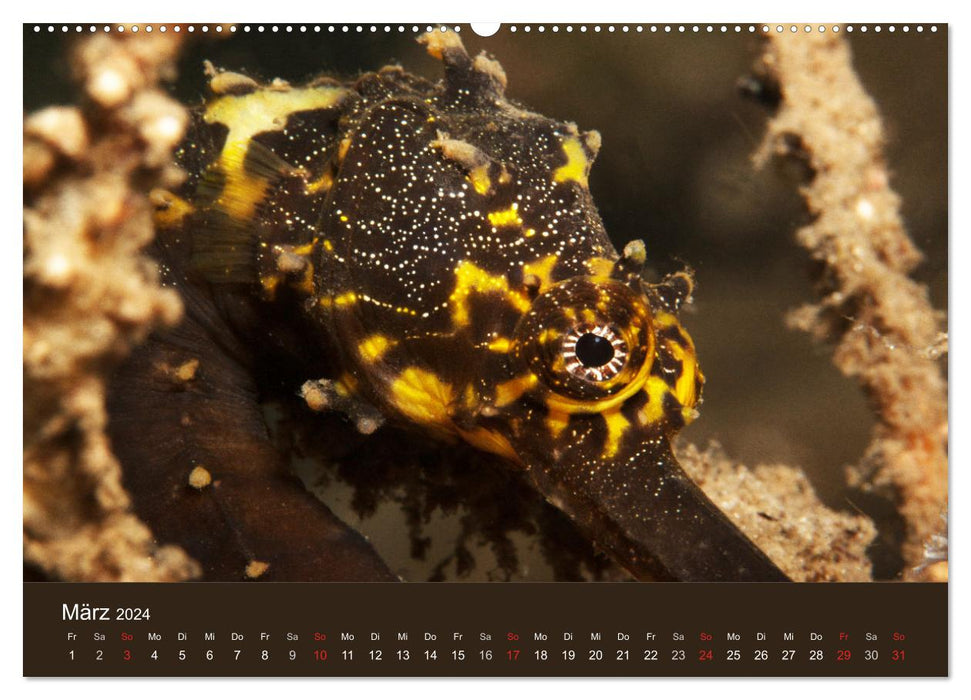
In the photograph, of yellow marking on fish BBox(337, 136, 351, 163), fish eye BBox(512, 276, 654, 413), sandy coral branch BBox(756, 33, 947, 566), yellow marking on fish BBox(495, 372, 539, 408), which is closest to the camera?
fish eye BBox(512, 276, 654, 413)

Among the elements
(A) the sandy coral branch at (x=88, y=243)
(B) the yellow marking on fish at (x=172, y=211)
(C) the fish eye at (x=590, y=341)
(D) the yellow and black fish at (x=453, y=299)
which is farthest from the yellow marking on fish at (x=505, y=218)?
(B) the yellow marking on fish at (x=172, y=211)

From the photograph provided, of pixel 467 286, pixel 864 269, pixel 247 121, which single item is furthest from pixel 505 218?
pixel 864 269

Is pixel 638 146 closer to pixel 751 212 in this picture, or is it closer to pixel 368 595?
pixel 751 212

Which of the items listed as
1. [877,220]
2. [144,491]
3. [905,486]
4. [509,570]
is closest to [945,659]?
[905,486]

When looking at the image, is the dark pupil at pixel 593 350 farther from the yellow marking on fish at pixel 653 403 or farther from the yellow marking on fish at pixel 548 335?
the yellow marking on fish at pixel 653 403

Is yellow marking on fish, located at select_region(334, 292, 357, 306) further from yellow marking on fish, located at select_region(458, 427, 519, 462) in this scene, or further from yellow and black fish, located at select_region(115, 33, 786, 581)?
yellow marking on fish, located at select_region(458, 427, 519, 462)

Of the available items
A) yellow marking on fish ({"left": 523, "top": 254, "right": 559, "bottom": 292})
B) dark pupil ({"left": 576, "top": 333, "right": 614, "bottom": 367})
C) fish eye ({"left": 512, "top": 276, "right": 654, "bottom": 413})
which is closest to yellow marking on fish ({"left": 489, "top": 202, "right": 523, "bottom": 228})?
yellow marking on fish ({"left": 523, "top": 254, "right": 559, "bottom": 292})

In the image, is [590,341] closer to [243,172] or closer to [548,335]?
[548,335]

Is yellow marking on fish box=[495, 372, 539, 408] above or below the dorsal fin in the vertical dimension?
below
